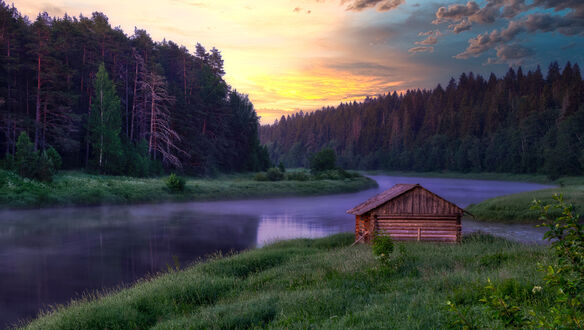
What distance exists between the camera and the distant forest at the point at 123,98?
1889 inches

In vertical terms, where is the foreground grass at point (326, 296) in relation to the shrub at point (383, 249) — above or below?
below

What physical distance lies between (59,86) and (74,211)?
2032 centimetres

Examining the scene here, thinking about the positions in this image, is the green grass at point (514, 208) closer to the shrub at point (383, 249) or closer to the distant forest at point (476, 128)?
the shrub at point (383, 249)

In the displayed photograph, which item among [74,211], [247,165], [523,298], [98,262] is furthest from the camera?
[247,165]

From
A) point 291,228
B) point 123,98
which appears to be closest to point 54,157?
point 123,98

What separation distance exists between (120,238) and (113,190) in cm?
1929

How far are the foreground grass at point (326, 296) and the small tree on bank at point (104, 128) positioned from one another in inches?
1607

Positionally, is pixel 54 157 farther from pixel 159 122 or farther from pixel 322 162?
pixel 322 162

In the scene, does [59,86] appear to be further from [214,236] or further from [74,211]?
[214,236]

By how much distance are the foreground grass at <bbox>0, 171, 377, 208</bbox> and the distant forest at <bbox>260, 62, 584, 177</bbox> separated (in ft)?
184

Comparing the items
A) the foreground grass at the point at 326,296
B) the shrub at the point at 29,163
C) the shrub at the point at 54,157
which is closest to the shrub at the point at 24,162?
the shrub at the point at 29,163

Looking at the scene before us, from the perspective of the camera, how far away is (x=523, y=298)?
27.4 feet

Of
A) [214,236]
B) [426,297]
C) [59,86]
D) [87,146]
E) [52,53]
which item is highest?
[52,53]

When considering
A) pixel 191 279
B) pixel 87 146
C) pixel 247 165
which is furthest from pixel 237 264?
pixel 247 165
